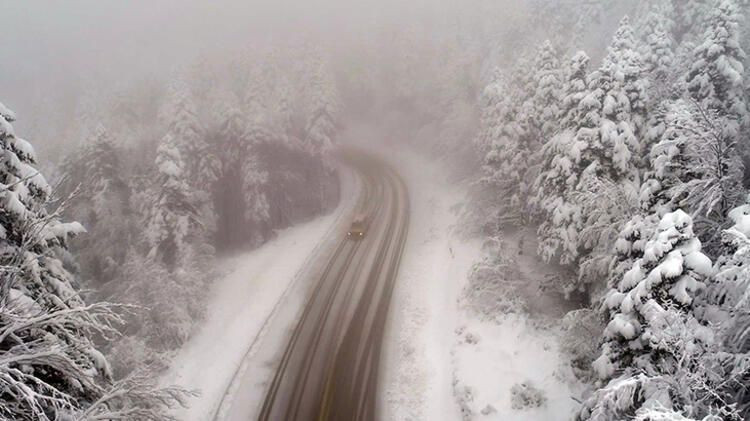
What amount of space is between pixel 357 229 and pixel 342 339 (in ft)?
43.3

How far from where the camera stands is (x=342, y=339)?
24.2 metres

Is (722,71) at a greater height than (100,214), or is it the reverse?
(722,71)

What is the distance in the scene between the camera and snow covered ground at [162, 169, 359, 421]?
2211 cm

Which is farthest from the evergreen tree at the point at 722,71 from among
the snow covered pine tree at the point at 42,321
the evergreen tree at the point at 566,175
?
the snow covered pine tree at the point at 42,321

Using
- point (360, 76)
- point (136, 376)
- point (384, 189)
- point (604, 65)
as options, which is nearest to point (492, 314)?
point (604, 65)

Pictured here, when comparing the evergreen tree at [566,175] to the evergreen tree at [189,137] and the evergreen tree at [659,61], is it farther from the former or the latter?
the evergreen tree at [189,137]

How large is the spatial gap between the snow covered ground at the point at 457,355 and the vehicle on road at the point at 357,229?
20.1 ft

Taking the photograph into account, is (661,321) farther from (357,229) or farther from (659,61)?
(357,229)

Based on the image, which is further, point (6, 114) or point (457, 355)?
point (457, 355)

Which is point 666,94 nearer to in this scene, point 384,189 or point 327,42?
point 384,189

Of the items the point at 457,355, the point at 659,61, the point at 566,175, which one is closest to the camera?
the point at 566,175

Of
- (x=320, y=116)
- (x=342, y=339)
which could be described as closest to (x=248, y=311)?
(x=342, y=339)

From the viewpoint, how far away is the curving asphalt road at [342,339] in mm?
20031

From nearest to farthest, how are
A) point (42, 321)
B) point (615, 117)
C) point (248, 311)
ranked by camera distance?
point (42, 321), point (615, 117), point (248, 311)
